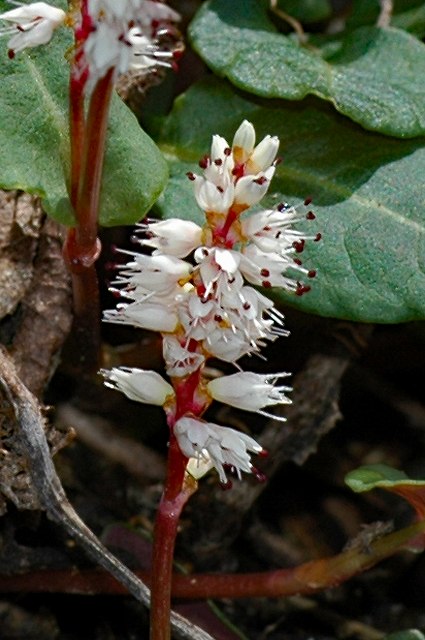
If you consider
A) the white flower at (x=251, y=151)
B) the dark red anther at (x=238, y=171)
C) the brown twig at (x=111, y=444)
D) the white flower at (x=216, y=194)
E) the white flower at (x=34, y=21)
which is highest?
the white flower at (x=34, y=21)

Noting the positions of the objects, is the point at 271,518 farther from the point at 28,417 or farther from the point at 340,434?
the point at 28,417

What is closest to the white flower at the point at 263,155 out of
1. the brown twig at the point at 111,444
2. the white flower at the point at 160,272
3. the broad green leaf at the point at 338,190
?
the white flower at the point at 160,272

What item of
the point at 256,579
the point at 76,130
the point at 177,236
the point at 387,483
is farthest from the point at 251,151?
the point at 256,579

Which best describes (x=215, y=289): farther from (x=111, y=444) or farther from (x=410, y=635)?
(x=111, y=444)

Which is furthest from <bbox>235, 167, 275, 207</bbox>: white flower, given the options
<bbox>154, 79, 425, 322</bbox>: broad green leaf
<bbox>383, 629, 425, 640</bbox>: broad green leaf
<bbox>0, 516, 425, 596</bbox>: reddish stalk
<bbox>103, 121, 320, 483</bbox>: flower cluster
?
<bbox>383, 629, 425, 640</bbox>: broad green leaf

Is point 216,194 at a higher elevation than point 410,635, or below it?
higher

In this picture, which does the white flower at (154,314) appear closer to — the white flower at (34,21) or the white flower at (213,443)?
the white flower at (213,443)

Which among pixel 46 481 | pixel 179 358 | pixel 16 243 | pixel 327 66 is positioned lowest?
pixel 46 481

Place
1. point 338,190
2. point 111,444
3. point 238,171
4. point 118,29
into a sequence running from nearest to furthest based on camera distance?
point 118,29
point 238,171
point 338,190
point 111,444

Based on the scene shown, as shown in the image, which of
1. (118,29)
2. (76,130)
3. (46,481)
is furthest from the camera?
(46,481)
